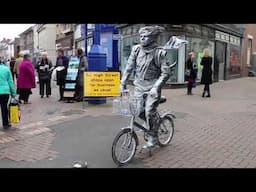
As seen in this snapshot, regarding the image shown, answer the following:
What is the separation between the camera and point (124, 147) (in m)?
5.17

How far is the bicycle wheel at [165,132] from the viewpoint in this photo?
Result: 598cm

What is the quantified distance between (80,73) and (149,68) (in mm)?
5575

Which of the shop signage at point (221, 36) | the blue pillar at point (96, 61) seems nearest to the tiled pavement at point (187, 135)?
the blue pillar at point (96, 61)

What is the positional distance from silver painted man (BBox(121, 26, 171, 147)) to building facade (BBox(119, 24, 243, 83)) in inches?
266

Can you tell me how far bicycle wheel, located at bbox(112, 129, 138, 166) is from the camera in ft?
16.6

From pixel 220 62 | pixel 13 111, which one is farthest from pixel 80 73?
pixel 220 62

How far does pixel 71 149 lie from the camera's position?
584 centimetres

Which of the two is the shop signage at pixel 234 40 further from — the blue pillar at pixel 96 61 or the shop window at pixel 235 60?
the blue pillar at pixel 96 61

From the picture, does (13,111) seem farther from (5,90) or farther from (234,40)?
(234,40)

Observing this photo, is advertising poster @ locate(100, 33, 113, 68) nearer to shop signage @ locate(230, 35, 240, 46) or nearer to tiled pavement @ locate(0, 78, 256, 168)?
tiled pavement @ locate(0, 78, 256, 168)
